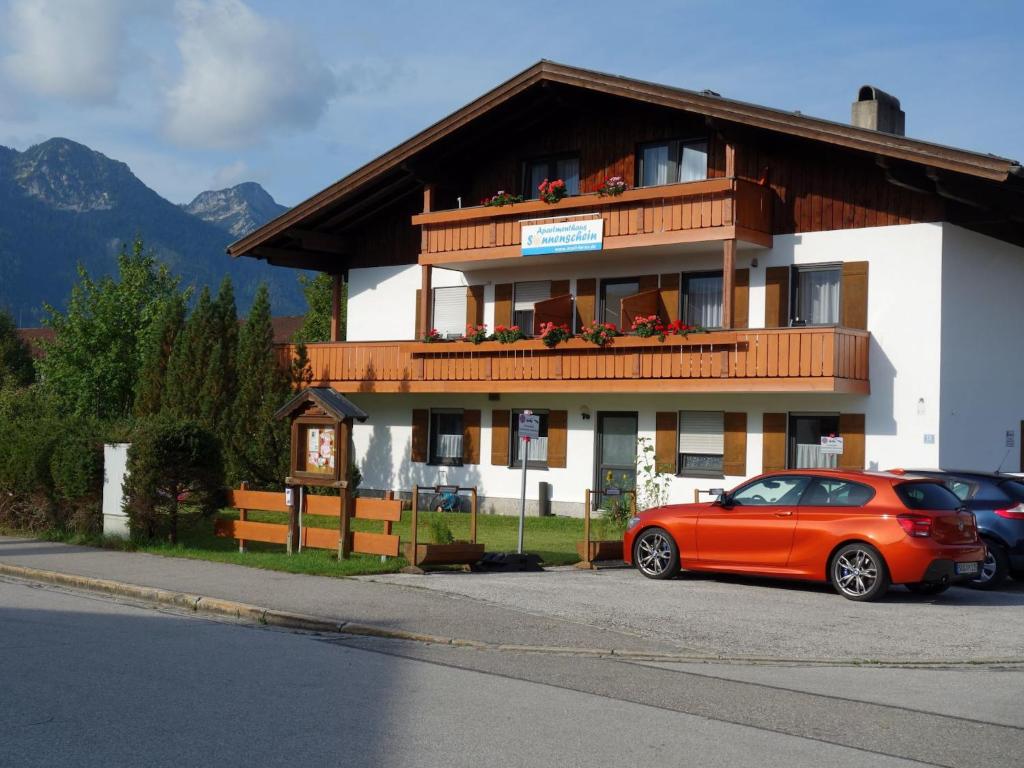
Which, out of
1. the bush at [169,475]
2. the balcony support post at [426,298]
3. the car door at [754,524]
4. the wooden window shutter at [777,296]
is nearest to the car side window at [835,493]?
the car door at [754,524]

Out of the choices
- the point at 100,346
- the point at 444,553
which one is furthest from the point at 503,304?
the point at 100,346

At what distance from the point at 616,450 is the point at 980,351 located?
7.67 metres

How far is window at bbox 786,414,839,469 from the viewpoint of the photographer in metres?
24.8

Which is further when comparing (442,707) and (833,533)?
(833,533)

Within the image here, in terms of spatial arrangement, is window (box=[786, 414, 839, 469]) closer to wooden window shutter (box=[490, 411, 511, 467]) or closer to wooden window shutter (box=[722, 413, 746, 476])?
wooden window shutter (box=[722, 413, 746, 476])

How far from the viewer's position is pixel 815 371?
23250 mm

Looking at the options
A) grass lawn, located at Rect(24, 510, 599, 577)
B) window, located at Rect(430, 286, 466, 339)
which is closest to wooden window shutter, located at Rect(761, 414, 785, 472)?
grass lawn, located at Rect(24, 510, 599, 577)

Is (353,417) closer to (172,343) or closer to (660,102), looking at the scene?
(660,102)

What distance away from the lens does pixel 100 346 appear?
4419 cm

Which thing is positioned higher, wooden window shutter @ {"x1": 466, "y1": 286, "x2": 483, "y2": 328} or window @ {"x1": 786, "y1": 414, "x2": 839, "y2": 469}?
wooden window shutter @ {"x1": 466, "y1": 286, "x2": 483, "y2": 328}

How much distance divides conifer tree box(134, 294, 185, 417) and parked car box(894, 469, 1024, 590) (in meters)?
19.5

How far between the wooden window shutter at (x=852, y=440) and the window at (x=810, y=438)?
0.56 ft

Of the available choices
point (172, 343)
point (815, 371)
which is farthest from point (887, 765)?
point (172, 343)

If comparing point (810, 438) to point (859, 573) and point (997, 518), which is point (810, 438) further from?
point (859, 573)
